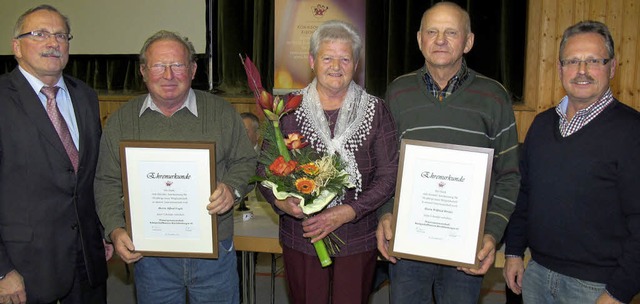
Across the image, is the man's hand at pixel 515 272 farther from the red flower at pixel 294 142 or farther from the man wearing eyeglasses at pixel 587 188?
the red flower at pixel 294 142

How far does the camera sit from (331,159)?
7.31ft

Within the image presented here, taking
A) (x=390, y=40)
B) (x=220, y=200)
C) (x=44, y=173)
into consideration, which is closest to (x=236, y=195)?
(x=220, y=200)

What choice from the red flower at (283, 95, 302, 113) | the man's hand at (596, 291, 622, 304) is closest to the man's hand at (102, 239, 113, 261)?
the red flower at (283, 95, 302, 113)

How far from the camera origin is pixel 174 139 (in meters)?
2.43

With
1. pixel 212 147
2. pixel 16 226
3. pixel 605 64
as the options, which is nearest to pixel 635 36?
pixel 605 64

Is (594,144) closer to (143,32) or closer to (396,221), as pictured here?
(396,221)

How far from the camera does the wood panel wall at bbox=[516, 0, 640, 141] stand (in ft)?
20.1

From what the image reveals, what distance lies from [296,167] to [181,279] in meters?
0.77

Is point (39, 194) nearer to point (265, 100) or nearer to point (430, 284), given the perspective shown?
point (265, 100)

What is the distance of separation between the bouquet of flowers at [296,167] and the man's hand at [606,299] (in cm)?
104

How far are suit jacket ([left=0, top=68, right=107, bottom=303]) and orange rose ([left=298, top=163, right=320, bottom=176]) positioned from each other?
1.01 meters

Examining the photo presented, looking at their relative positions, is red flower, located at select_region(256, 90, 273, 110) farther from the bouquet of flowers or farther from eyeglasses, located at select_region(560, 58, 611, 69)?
eyeglasses, located at select_region(560, 58, 611, 69)

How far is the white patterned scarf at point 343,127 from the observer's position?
2.36 metres

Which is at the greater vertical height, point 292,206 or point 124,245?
point 292,206
